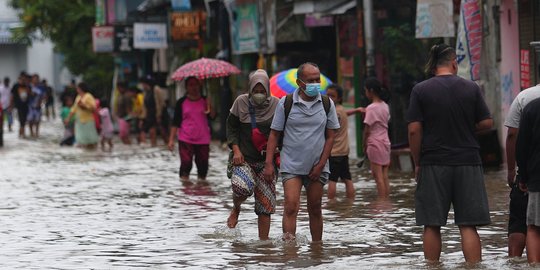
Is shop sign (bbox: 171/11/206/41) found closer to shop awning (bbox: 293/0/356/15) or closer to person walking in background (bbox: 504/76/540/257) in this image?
shop awning (bbox: 293/0/356/15)

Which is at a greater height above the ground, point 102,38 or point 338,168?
point 102,38

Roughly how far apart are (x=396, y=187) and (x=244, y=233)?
5.06 m

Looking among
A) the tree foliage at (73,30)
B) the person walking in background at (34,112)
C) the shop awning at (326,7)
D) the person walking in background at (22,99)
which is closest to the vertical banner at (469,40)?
the shop awning at (326,7)

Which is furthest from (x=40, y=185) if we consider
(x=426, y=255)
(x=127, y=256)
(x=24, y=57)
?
(x=24, y=57)

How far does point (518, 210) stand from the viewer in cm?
961

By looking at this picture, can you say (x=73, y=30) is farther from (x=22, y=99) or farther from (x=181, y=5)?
(x=181, y=5)

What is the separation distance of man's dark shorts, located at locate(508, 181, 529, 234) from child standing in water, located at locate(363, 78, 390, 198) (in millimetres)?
5967

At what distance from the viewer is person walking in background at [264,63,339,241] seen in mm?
11000

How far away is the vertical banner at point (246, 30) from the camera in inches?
1160

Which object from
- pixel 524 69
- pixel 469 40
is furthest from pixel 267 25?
pixel 469 40

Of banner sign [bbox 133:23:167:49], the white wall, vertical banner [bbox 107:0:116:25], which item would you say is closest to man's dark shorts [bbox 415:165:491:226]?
banner sign [bbox 133:23:167:49]

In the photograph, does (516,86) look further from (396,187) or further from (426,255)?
(426,255)

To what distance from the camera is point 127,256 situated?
11.1 meters

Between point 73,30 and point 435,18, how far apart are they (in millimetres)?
28165
